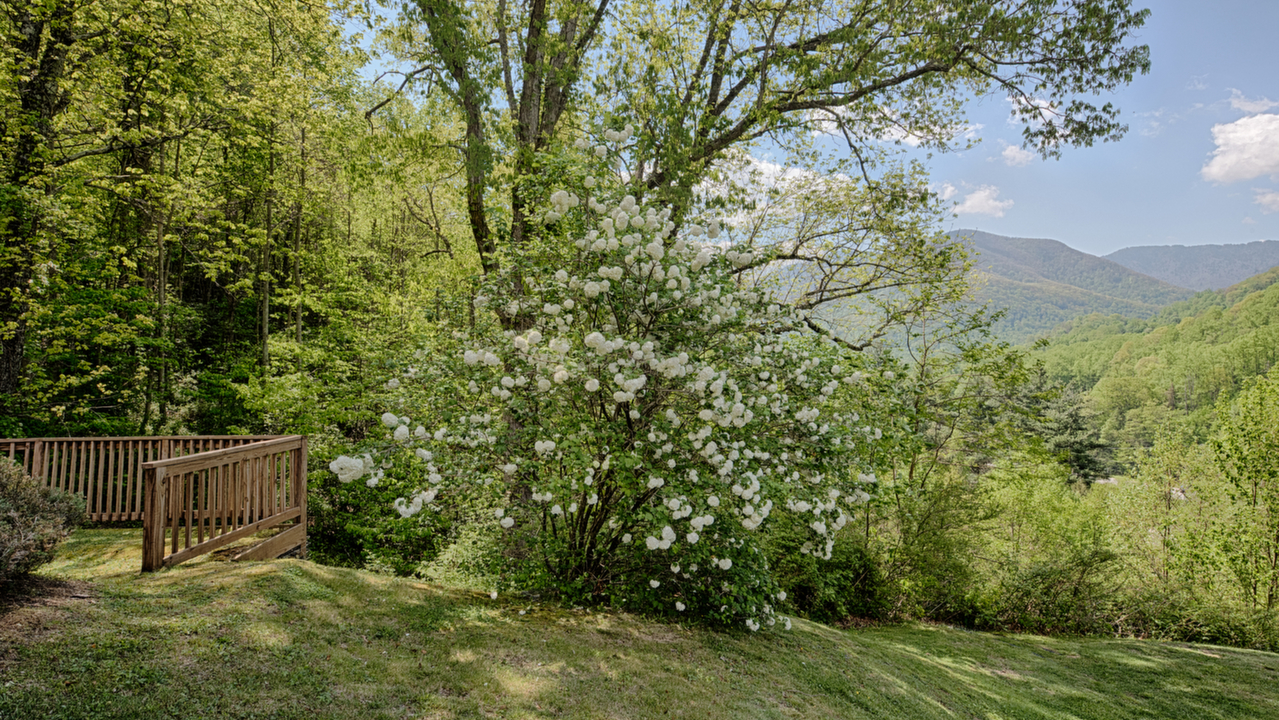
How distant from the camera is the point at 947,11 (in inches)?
264

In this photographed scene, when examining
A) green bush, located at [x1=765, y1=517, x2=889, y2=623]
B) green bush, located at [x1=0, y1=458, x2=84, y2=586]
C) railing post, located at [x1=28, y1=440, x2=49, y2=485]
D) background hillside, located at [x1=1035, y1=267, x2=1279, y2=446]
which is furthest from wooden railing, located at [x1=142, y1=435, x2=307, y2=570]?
background hillside, located at [x1=1035, y1=267, x2=1279, y2=446]

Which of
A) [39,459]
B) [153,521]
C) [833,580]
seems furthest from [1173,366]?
[39,459]

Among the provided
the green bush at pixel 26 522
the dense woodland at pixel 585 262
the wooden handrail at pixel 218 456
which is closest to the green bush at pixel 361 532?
the dense woodland at pixel 585 262

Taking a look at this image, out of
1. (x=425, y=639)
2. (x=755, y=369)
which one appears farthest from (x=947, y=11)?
(x=425, y=639)

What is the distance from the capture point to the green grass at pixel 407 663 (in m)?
2.60

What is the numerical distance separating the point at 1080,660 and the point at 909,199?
7625 mm

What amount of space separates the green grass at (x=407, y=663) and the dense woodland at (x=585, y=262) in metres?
0.83

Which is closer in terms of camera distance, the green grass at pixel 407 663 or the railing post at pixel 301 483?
the green grass at pixel 407 663

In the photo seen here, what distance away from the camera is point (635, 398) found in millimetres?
4191

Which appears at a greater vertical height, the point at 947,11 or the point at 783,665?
the point at 947,11

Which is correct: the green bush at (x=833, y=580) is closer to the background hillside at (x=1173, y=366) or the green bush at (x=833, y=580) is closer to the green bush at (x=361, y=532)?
the green bush at (x=361, y=532)

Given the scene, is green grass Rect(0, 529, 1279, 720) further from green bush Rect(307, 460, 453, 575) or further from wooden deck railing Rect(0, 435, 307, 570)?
green bush Rect(307, 460, 453, 575)

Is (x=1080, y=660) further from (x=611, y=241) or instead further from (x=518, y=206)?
(x=518, y=206)

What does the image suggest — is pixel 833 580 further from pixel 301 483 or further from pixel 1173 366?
pixel 1173 366
